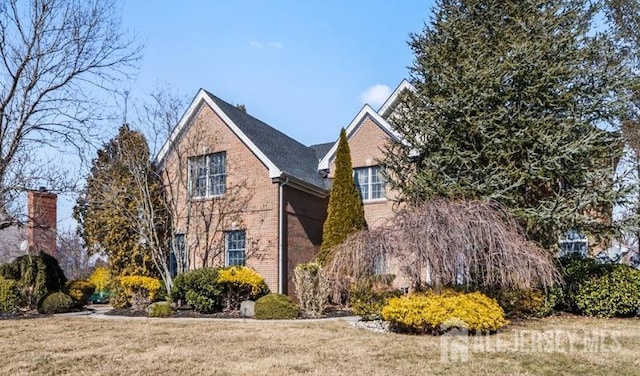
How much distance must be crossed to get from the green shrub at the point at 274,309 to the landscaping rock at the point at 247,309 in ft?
1.69

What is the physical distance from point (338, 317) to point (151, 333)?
506 centimetres

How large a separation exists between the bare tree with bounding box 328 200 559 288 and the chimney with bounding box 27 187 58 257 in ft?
34.6

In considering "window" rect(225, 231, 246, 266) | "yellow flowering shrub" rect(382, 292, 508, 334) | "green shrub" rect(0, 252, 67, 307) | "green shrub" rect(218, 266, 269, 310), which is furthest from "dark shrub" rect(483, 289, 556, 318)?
"green shrub" rect(0, 252, 67, 307)

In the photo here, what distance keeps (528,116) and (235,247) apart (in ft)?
35.2

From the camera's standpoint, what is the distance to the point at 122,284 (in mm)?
16469

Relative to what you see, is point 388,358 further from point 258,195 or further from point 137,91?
point 137,91

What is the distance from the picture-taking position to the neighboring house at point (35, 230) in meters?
16.3

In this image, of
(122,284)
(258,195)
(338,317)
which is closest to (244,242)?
(258,195)

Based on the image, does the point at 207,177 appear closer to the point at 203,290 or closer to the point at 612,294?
the point at 203,290

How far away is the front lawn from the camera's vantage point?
280 inches

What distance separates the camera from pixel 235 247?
18.2 metres

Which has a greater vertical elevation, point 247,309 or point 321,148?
point 321,148

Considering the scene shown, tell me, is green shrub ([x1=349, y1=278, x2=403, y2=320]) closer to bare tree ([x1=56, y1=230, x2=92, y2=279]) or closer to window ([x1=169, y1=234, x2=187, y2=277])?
window ([x1=169, y1=234, x2=187, y2=277])

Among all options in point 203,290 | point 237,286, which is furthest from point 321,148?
point 203,290
